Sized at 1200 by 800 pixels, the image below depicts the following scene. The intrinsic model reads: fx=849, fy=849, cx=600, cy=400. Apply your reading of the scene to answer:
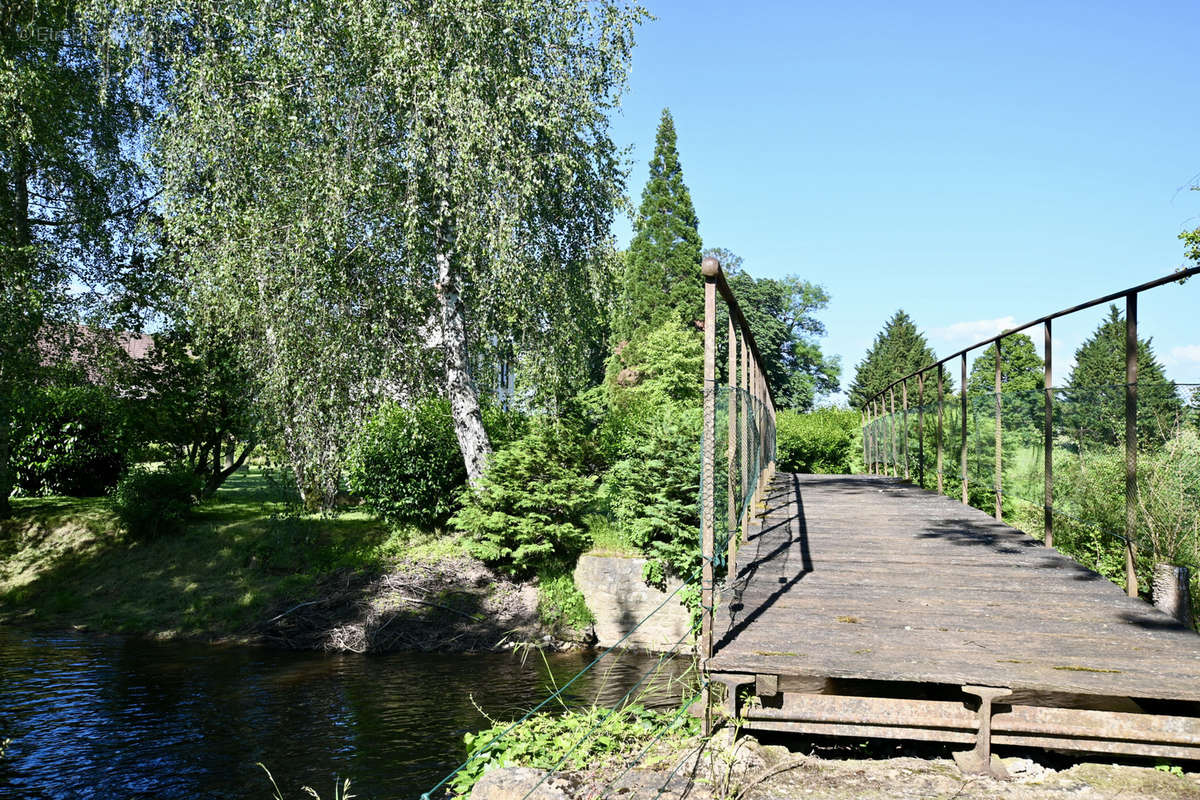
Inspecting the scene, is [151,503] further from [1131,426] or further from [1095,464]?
[1131,426]

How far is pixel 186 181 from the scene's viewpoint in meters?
12.0

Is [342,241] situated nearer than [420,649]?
Yes

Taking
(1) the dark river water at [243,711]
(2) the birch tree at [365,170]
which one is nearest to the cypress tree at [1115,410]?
(1) the dark river water at [243,711]

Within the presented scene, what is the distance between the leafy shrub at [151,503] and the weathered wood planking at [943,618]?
13.6 m

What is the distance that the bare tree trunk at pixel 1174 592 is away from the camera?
5.05m

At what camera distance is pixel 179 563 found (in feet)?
53.7

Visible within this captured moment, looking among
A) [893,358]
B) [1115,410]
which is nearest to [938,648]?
[1115,410]

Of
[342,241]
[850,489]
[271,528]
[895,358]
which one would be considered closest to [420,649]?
[271,528]

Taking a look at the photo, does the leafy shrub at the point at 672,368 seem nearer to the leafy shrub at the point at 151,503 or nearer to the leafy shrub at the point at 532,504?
the leafy shrub at the point at 532,504

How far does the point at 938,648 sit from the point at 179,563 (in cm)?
1569

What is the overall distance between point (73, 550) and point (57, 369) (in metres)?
3.64

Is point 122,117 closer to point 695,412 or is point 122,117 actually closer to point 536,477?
point 536,477

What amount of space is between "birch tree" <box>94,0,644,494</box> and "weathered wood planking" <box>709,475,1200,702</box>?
6.26 meters

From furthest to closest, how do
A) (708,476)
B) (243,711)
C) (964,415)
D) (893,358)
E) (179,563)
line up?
(893,358), (179,563), (964,415), (243,711), (708,476)
